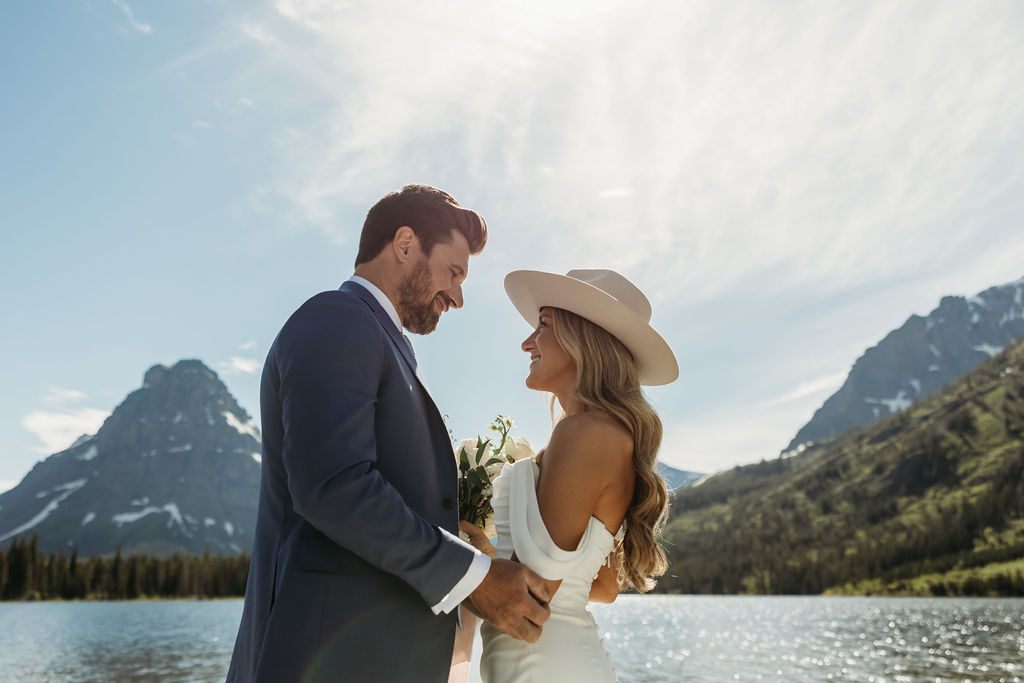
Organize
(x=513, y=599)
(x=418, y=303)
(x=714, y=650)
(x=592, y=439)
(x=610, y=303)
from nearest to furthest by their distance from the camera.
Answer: (x=513, y=599) < (x=418, y=303) < (x=592, y=439) < (x=610, y=303) < (x=714, y=650)

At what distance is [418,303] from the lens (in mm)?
3605

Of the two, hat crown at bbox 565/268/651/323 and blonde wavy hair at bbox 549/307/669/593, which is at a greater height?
hat crown at bbox 565/268/651/323

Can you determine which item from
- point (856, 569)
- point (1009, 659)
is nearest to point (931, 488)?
point (856, 569)

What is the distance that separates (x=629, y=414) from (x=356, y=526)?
1.86m

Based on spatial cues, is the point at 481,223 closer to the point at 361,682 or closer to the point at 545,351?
the point at 545,351

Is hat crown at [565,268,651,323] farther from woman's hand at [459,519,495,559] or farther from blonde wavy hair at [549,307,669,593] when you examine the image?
woman's hand at [459,519,495,559]

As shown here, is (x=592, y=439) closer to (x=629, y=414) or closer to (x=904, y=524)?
(x=629, y=414)

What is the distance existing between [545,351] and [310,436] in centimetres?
206

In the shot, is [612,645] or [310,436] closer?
[310,436]

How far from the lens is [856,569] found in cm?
14100

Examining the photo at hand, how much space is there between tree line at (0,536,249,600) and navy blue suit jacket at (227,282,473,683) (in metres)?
137

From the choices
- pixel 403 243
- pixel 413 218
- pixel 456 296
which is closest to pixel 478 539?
pixel 456 296

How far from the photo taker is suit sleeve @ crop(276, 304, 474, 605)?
262 cm

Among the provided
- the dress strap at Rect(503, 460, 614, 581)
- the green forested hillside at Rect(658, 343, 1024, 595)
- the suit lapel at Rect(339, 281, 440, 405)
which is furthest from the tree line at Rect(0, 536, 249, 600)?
the suit lapel at Rect(339, 281, 440, 405)
